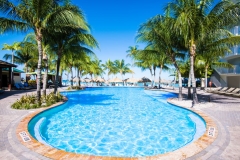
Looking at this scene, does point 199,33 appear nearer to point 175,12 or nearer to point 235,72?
point 175,12

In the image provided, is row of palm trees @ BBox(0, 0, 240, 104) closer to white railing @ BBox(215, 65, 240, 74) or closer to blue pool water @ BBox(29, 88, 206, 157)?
blue pool water @ BBox(29, 88, 206, 157)

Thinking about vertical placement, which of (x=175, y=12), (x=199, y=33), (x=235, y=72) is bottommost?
(x=235, y=72)

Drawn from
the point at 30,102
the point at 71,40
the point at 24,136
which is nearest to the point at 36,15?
the point at 71,40

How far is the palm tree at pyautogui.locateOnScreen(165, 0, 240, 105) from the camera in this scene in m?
9.47

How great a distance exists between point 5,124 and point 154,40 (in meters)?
11.1

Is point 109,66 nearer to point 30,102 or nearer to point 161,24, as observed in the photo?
point 161,24

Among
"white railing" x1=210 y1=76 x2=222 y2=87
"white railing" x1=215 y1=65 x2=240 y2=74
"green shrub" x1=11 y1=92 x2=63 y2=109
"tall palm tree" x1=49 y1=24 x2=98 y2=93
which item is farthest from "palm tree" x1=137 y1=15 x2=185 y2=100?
"white railing" x1=210 y1=76 x2=222 y2=87

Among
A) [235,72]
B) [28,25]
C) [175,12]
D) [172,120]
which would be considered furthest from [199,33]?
[235,72]

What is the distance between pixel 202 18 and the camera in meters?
10.1

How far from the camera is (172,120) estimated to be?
8555 millimetres

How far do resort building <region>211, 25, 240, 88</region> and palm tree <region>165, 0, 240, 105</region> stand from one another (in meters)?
14.2

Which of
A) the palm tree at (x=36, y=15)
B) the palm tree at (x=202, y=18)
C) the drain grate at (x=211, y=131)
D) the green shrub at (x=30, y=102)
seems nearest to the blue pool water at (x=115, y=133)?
the drain grate at (x=211, y=131)

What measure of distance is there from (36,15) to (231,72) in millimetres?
25129

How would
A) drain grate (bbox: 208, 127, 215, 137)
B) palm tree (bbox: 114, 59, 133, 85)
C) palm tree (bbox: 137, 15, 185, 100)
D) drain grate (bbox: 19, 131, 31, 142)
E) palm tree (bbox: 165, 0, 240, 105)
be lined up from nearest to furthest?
drain grate (bbox: 19, 131, 31, 142) → drain grate (bbox: 208, 127, 215, 137) → palm tree (bbox: 165, 0, 240, 105) → palm tree (bbox: 137, 15, 185, 100) → palm tree (bbox: 114, 59, 133, 85)
